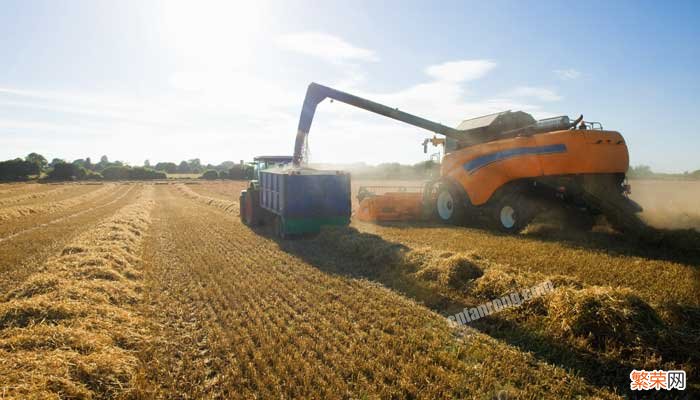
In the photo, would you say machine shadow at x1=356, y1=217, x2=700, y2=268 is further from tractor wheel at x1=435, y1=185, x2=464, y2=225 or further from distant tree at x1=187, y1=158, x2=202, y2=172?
distant tree at x1=187, y1=158, x2=202, y2=172

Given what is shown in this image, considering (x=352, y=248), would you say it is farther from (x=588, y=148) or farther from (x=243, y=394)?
(x=588, y=148)

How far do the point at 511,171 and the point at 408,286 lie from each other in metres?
5.69

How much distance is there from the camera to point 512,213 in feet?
34.9

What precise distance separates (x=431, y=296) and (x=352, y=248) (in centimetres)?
322

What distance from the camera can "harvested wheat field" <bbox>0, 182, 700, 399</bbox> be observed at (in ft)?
12.0

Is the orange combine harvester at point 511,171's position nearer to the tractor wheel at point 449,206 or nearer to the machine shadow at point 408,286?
the tractor wheel at point 449,206

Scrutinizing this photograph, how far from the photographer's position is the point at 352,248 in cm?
897

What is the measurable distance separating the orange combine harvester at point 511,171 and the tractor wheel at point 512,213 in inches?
1.0

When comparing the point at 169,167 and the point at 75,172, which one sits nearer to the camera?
the point at 75,172

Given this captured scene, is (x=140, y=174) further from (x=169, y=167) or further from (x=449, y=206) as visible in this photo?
(x=449, y=206)

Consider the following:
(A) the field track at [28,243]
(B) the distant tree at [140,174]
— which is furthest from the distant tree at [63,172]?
(A) the field track at [28,243]

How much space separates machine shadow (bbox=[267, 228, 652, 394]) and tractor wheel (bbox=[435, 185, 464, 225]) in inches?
146

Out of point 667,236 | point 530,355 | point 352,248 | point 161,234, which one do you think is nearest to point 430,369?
point 530,355

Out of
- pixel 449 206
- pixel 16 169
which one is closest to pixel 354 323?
pixel 449 206
